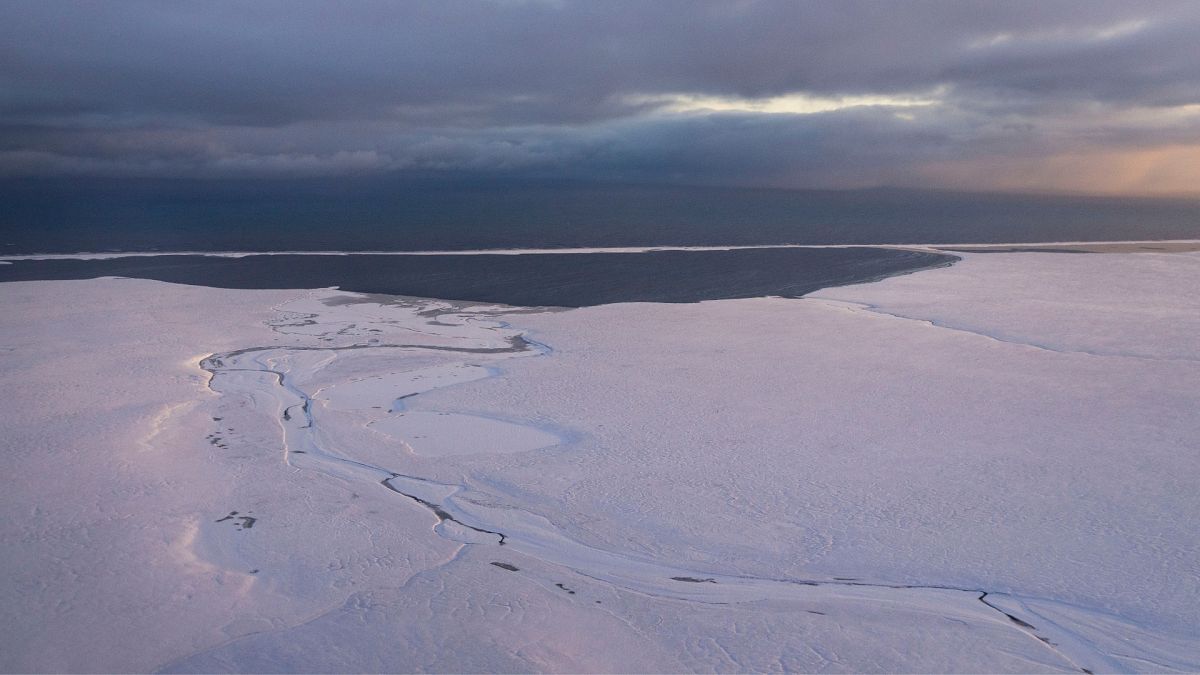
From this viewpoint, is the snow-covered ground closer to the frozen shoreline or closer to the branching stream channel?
the branching stream channel

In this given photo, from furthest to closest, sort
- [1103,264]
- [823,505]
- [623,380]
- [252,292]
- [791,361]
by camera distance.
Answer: [1103,264] < [252,292] < [791,361] < [623,380] < [823,505]

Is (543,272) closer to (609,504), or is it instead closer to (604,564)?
(609,504)

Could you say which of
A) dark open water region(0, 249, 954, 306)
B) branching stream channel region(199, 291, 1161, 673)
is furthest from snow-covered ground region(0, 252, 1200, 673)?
dark open water region(0, 249, 954, 306)

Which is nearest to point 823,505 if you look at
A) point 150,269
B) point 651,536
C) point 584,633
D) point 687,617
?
point 651,536

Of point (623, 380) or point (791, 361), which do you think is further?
point (791, 361)

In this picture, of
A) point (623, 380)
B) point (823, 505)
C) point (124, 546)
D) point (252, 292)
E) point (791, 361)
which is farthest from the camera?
point (252, 292)

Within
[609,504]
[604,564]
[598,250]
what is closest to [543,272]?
[598,250]

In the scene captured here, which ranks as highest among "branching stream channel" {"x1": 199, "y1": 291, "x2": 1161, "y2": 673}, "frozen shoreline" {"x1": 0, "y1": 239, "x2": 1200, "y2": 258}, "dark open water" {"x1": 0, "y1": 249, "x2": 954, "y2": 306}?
"frozen shoreline" {"x1": 0, "y1": 239, "x2": 1200, "y2": 258}

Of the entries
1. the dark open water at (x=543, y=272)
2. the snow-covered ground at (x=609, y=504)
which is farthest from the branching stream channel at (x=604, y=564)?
the dark open water at (x=543, y=272)

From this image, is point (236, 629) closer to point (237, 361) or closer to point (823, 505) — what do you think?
point (823, 505)
